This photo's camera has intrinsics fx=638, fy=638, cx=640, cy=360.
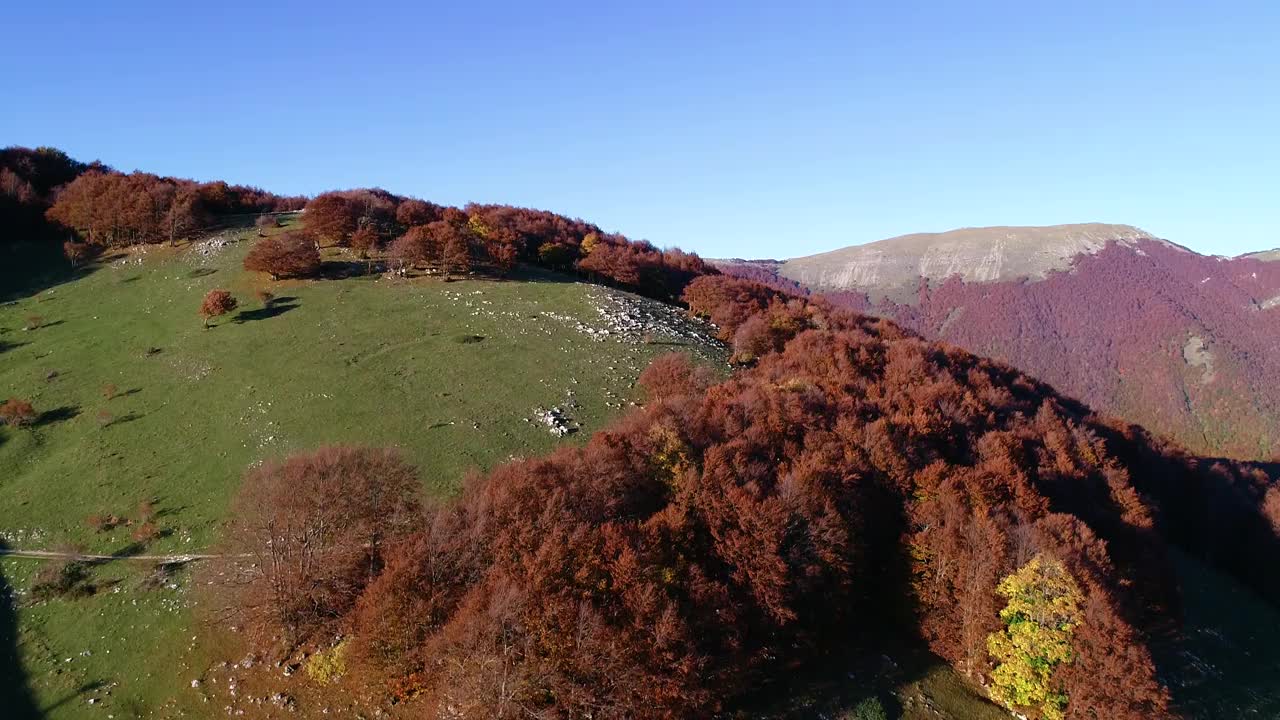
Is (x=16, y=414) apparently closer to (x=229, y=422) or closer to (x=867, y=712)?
(x=229, y=422)

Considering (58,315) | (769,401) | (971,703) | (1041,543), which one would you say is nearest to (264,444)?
(769,401)

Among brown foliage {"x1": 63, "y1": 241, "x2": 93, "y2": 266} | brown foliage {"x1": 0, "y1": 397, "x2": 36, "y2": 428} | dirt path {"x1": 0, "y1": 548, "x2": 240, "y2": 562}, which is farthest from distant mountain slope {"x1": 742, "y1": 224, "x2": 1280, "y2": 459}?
brown foliage {"x1": 63, "y1": 241, "x2": 93, "y2": 266}

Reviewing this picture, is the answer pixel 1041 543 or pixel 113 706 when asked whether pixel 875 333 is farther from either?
pixel 113 706

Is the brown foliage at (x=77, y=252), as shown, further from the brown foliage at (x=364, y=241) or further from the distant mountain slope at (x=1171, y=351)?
the distant mountain slope at (x=1171, y=351)

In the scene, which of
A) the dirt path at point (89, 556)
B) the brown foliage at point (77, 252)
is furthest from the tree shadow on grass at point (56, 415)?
the brown foliage at point (77, 252)

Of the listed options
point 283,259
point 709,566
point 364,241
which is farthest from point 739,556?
point 364,241

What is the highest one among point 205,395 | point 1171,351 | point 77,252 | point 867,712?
point 1171,351
